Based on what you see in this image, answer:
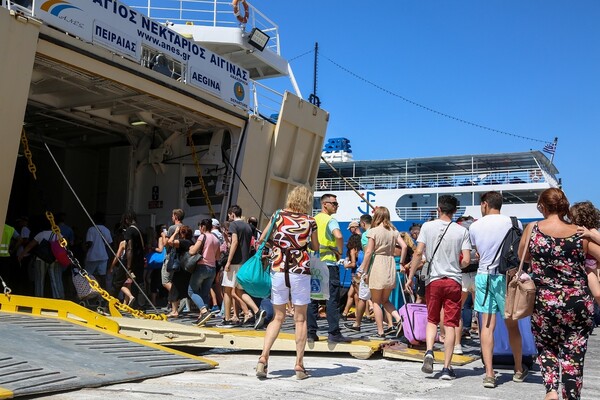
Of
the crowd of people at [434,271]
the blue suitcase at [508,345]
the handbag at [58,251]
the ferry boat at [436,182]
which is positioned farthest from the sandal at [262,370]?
the ferry boat at [436,182]

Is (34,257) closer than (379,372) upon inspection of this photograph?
No

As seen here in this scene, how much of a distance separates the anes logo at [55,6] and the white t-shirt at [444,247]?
18.2 ft

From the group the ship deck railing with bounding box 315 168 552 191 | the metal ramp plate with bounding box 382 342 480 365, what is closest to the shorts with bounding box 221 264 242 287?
the metal ramp plate with bounding box 382 342 480 365

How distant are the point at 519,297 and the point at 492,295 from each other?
0.92m

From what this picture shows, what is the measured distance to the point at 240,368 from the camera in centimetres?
532

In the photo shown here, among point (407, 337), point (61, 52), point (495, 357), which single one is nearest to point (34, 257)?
point (61, 52)

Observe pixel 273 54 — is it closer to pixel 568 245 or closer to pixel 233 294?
pixel 233 294

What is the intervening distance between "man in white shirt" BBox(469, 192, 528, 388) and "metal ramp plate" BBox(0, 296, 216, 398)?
2255mm

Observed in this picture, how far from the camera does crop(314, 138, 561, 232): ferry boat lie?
92.5 feet

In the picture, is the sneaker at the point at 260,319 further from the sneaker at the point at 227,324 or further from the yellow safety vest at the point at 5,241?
the yellow safety vest at the point at 5,241

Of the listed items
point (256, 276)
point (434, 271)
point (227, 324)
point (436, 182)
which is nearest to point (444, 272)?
point (434, 271)

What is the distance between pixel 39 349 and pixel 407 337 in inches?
135

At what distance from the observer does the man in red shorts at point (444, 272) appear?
516 cm

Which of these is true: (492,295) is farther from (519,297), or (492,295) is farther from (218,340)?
(218,340)
